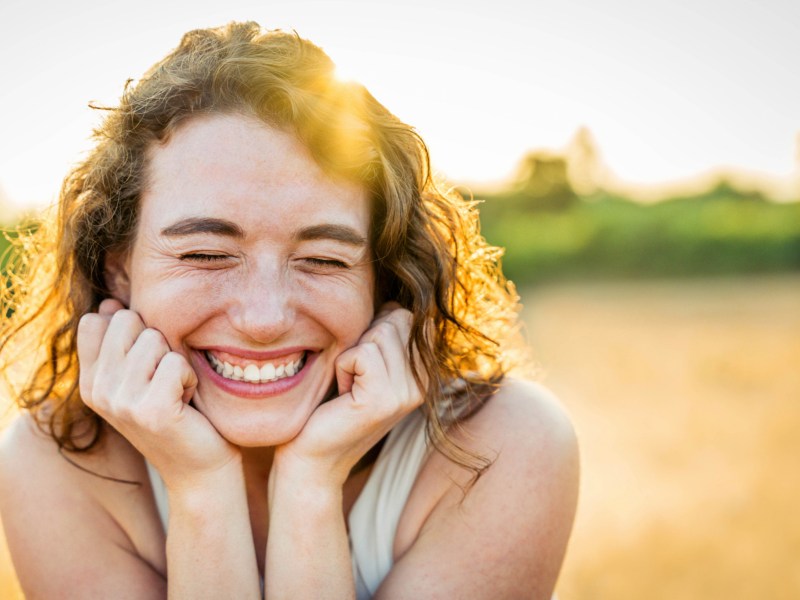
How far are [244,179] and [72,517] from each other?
50.5 inches

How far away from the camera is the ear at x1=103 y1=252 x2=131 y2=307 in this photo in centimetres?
270

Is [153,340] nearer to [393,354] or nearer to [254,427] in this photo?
[254,427]

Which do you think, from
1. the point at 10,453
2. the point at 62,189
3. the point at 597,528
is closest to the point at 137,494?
the point at 10,453

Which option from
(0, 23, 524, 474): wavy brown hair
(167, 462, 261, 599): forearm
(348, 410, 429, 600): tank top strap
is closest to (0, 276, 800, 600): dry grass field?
(348, 410, 429, 600): tank top strap

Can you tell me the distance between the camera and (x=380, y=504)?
276cm

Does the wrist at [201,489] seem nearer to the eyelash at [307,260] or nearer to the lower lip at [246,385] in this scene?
the lower lip at [246,385]

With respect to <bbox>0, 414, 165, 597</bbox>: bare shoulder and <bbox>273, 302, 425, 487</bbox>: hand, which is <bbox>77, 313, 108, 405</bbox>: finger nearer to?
<bbox>0, 414, 165, 597</bbox>: bare shoulder

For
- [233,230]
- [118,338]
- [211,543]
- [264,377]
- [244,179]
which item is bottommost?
[211,543]

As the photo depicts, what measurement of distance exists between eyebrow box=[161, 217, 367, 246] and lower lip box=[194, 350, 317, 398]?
0.41 metres

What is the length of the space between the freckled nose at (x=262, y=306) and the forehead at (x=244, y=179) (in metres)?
0.17

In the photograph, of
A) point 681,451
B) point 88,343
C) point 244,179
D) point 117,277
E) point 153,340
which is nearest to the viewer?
point 244,179

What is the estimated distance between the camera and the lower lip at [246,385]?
242cm

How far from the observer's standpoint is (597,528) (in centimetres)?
605

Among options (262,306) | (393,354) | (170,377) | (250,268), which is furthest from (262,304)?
(393,354)
